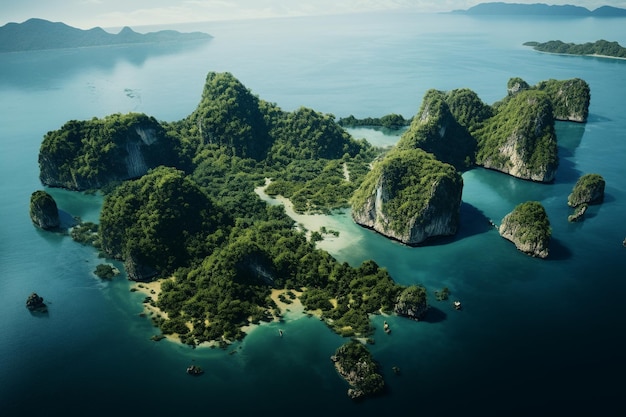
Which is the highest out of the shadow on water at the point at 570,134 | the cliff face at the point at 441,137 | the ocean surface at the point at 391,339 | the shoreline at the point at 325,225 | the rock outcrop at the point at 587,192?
the cliff face at the point at 441,137

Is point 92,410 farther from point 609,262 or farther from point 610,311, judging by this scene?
point 609,262

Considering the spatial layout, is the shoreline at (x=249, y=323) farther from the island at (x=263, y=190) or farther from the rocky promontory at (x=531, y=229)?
the rocky promontory at (x=531, y=229)

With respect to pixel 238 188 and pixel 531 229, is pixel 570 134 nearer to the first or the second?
pixel 531 229

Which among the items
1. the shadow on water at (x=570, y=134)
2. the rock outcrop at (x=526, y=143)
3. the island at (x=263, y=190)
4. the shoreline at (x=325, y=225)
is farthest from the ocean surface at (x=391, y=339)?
the shadow on water at (x=570, y=134)

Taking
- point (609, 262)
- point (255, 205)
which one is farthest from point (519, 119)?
point (255, 205)

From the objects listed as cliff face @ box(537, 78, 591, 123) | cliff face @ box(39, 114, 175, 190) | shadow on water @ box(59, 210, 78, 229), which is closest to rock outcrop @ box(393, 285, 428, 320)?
shadow on water @ box(59, 210, 78, 229)

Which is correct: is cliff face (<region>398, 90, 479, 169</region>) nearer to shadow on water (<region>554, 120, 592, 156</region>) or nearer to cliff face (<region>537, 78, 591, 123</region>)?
shadow on water (<region>554, 120, 592, 156</region>)
